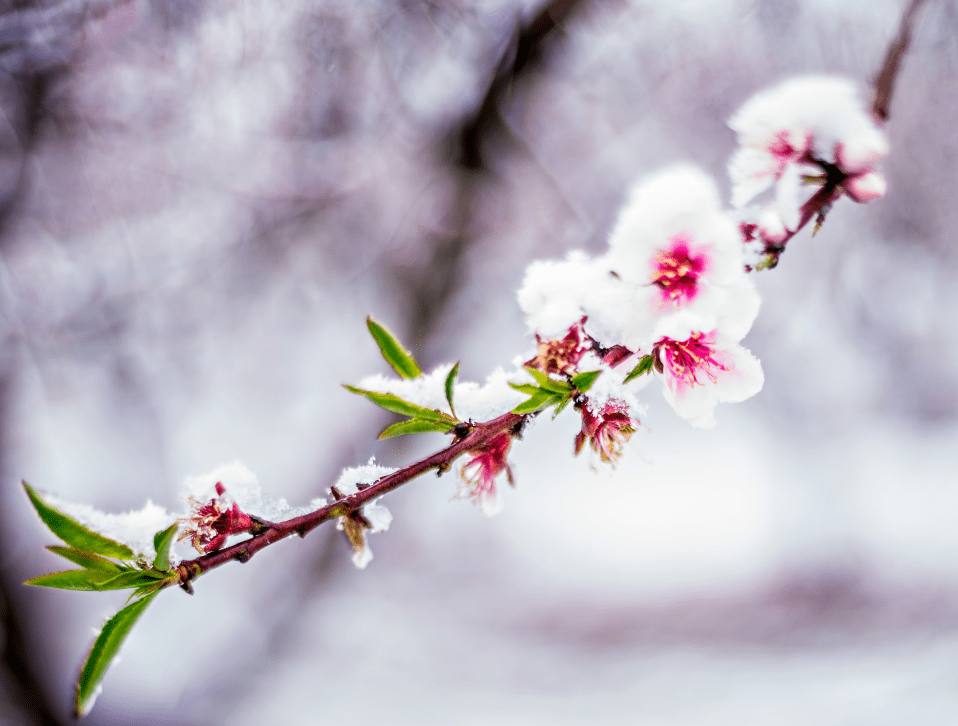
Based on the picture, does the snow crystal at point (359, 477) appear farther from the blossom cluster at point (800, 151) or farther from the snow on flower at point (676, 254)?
the blossom cluster at point (800, 151)

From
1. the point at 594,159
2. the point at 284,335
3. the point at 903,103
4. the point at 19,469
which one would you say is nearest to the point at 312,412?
the point at 284,335

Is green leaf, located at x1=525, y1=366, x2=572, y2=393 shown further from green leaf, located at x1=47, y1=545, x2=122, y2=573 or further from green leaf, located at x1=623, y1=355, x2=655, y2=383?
green leaf, located at x1=47, y1=545, x2=122, y2=573

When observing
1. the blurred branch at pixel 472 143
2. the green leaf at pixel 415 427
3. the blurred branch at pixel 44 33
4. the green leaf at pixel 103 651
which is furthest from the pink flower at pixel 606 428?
the blurred branch at pixel 44 33

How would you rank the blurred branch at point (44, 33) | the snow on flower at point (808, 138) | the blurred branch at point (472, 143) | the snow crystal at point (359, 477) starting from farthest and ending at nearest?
the blurred branch at point (472, 143)
the blurred branch at point (44, 33)
the snow crystal at point (359, 477)
the snow on flower at point (808, 138)

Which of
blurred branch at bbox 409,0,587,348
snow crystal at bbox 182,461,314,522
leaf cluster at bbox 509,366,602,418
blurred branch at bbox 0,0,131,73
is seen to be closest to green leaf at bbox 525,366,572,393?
leaf cluster at bbox 509,366,602,418

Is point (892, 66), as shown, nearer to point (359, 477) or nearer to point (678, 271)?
point (678, 271)

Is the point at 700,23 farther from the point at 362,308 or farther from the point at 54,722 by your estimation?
the point at 54,722
